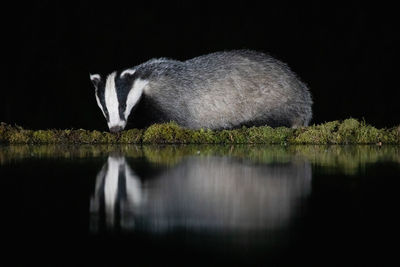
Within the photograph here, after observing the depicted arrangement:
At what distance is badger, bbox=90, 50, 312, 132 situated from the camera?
761 cm

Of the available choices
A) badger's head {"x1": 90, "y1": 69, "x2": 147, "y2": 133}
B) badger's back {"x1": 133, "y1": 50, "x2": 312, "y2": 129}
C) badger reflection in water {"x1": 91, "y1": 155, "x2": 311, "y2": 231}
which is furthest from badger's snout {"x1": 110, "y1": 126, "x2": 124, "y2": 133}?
badger reflection in water {"x1": 91, "y1": 155, "x2": 311, "y2": 231}

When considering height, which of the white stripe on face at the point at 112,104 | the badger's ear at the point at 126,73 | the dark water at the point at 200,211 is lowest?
the dark water at the point at 200,211

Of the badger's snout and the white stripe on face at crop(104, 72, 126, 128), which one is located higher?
the white stripe on face at crop(104, 72, 126, 128)

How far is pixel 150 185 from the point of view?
411 cm

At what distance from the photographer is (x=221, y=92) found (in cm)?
792

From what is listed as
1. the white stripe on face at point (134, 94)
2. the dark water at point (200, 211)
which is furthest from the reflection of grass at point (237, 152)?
the white stripe on face at point (134, 94)

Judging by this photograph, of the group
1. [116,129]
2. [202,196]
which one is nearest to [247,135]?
[116,129]

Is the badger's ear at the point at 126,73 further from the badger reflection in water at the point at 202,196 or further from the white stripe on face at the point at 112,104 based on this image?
the badger reflection in water at the point at 202,196

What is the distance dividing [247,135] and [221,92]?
69 centimetres

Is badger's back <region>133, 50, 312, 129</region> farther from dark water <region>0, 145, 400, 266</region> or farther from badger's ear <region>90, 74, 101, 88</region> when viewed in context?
dark water <region>0, 145, 400, 266</region>

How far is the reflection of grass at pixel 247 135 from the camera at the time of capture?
24.5 ft

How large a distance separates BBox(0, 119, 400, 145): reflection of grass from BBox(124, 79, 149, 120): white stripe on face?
0.35m

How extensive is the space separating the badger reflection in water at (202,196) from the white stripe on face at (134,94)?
202 centimetres

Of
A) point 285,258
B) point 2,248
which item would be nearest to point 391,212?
point 285,258
